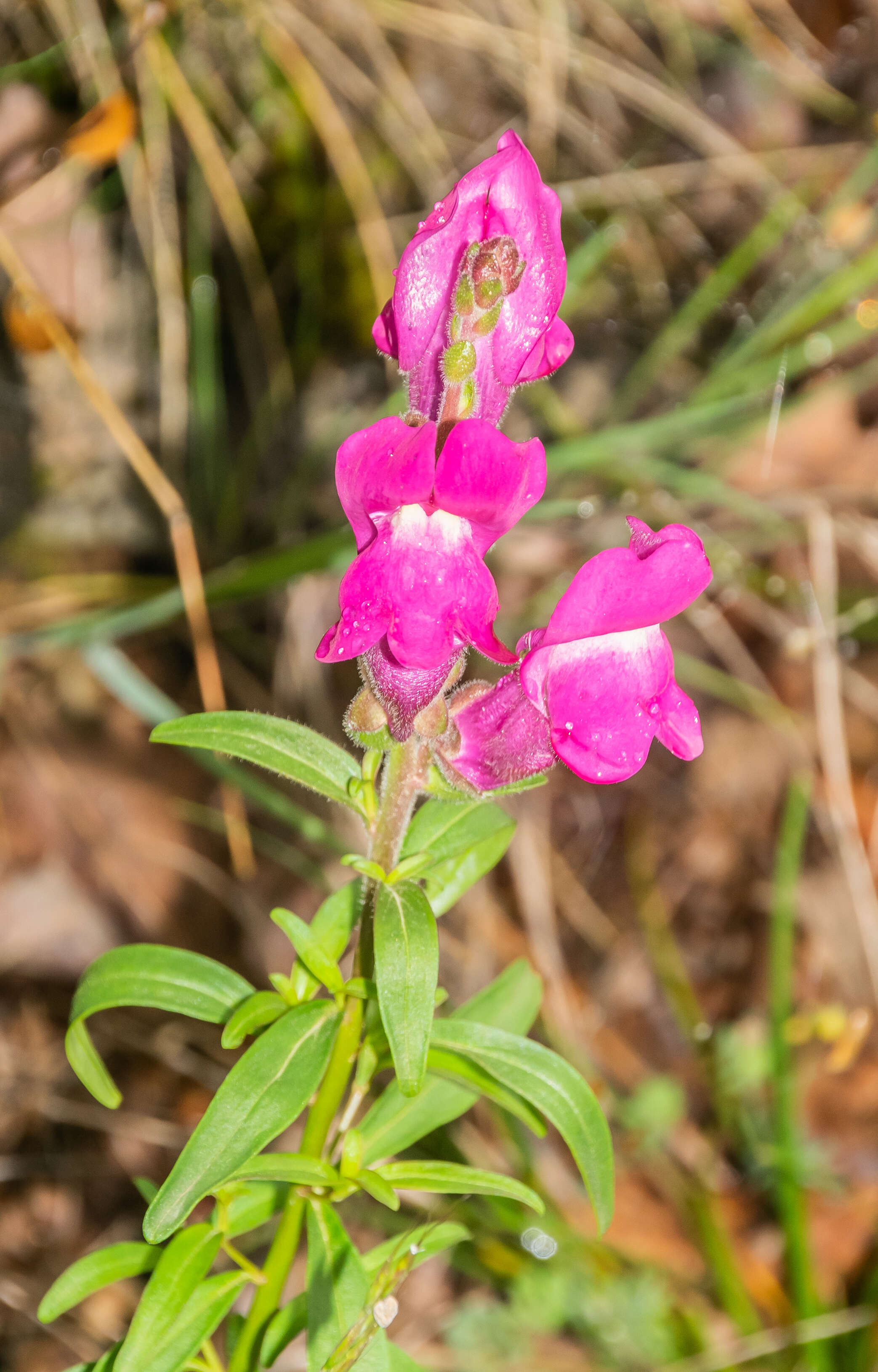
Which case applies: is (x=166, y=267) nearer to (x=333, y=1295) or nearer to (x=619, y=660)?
(x=619, y=660)

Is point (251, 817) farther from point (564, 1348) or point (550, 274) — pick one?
point (550, 274)

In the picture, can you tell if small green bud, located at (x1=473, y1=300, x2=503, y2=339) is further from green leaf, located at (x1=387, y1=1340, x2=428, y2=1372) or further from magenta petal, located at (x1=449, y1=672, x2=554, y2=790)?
green leaf, located at (x1=387, y1=1340, x2=428, y2=1372)

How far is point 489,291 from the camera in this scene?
108 centimetres

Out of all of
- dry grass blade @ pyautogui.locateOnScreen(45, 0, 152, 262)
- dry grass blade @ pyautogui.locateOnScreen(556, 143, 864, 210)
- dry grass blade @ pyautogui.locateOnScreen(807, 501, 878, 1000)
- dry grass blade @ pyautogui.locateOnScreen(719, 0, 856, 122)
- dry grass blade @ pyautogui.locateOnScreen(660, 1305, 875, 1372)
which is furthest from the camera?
dry grass blade @ pyautogui.locateOnScreen(719, 0, 856, 122)

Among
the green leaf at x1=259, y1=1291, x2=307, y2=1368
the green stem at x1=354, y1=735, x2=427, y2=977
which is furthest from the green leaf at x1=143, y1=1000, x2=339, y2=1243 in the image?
the green leaf at x1=259, y1=1291, x2=307, y2=1368

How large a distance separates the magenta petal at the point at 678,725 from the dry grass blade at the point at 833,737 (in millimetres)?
1574

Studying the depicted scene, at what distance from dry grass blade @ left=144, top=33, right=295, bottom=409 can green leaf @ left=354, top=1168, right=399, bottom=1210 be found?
234 cm

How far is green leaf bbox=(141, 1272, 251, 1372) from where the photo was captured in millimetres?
1271

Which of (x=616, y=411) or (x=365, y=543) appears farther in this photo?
(x=616, y=411)

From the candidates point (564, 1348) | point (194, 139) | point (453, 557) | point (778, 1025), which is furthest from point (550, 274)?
point (564, 1348)

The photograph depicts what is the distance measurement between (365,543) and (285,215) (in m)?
2.52

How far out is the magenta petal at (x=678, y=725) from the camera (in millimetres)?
1146

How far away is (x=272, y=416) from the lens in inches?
127

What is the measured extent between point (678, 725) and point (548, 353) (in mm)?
425
